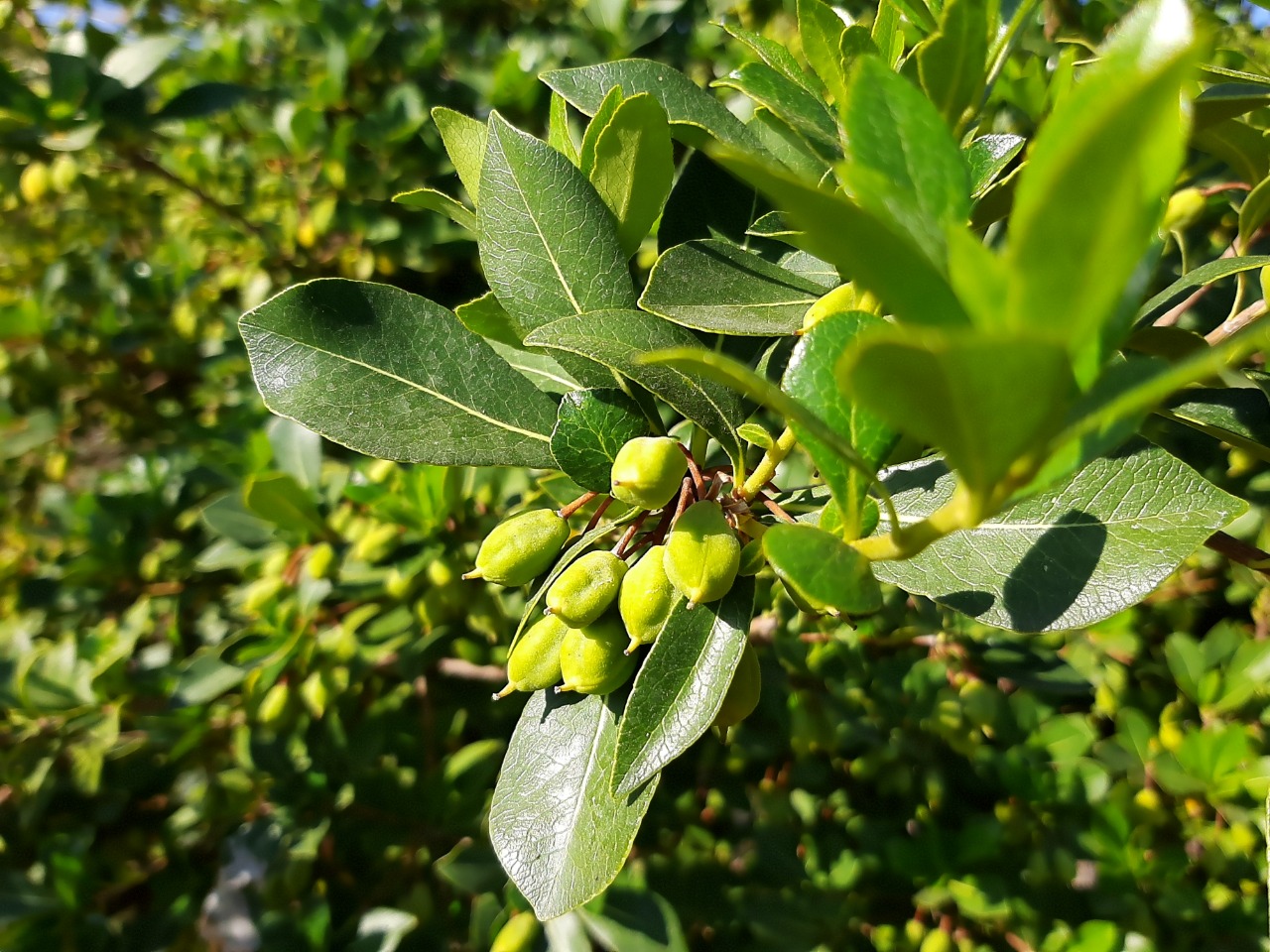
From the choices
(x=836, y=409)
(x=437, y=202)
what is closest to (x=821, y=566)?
(x=836, y=409)

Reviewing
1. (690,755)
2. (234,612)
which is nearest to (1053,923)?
(690,755)

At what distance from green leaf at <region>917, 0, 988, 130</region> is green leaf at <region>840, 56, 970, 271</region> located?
24cm

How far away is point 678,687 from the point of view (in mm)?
629

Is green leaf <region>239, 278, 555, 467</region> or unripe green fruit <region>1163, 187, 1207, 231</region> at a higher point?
unripe green fruit <region>1163, 187, 1207, 231</region>

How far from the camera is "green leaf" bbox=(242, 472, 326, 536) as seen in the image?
129 centimetres

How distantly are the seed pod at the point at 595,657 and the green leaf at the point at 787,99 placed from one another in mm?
471

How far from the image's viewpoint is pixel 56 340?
98.5 inches

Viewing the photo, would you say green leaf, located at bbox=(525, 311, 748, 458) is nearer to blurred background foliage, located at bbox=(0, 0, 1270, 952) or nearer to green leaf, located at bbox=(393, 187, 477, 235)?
green leaf, located at bbox=(393, 187, 477, 235)

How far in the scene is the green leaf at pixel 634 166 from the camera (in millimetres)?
697

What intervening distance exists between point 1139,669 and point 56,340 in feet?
10.3

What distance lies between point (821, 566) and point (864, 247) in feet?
0.64

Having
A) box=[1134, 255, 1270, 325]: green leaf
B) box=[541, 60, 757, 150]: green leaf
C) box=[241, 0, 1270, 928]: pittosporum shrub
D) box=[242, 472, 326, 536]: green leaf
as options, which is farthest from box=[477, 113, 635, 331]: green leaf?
box=[242, 472, 326, 536]: green leaf

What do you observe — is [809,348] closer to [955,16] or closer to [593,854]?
[955,16]

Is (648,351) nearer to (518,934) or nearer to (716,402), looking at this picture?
(716,402)
